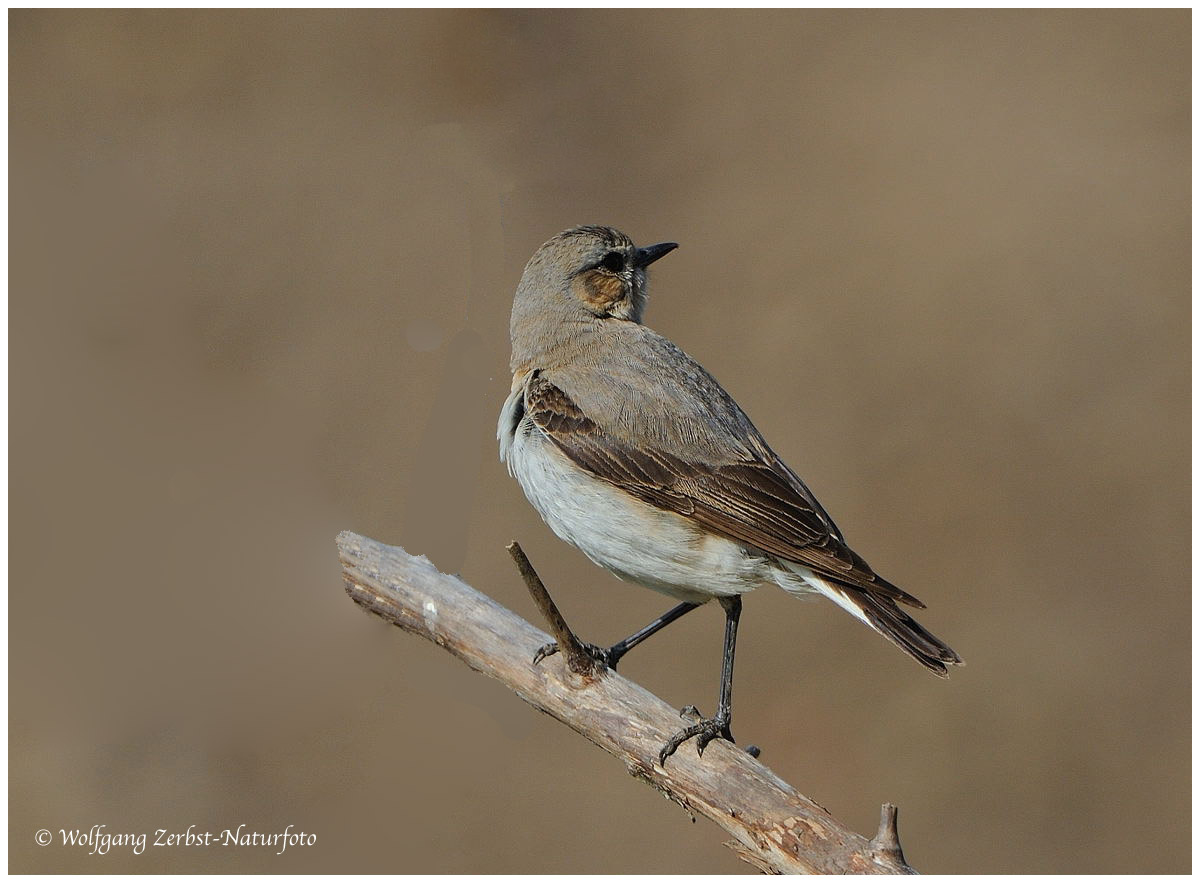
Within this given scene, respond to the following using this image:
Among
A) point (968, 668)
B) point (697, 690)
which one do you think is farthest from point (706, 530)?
point (968, 668)

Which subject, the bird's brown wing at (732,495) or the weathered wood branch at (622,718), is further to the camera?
the bird's brown wing at (732,495)

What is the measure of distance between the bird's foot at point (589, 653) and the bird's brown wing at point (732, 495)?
2.58 ft

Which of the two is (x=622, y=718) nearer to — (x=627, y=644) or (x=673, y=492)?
(x=627, y=644)

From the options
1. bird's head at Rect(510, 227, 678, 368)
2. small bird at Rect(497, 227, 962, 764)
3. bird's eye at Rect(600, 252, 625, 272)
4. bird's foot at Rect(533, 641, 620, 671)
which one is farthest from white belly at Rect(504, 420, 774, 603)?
bird's eye at Rect(600, 252, 625, 272)

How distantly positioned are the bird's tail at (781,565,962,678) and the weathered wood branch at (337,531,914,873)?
30.0 inches

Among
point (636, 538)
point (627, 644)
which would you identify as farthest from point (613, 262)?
point (627, 644)

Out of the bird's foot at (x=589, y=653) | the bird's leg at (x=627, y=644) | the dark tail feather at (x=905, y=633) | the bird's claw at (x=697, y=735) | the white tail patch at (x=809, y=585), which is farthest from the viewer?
the bird's leg at (x=627, y=644)

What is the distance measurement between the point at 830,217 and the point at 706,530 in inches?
322

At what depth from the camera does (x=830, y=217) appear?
12.6 m

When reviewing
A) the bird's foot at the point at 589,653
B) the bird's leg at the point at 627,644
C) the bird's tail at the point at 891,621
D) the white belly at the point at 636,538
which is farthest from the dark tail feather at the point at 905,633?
the bird's foot at the point at 589,653

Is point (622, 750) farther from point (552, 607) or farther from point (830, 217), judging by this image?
point (830, 217)

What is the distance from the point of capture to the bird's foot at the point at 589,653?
537 cm

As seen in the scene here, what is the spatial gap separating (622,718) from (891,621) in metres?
1.25

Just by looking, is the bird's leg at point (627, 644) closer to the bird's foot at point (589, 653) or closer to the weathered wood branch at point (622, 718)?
the bird's foot at point (589, 653)
